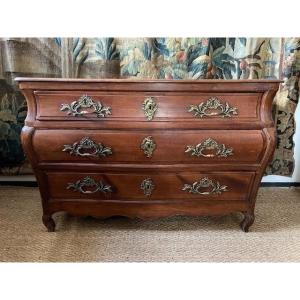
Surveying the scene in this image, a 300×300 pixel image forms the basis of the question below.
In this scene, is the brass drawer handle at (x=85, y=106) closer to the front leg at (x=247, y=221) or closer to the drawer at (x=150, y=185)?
the drawer at (x=150, y=185)

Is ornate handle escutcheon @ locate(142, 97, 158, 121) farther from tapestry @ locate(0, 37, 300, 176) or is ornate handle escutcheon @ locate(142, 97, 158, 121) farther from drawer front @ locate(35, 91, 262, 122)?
tapestry @ locate(0, 37, 300, 176)

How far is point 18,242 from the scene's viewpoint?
1385 mm

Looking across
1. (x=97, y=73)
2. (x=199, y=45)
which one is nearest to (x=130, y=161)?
(x=97, y=73)

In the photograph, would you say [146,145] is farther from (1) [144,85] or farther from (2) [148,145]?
(1) [144,85]

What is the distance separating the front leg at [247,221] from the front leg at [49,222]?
3.04 ft

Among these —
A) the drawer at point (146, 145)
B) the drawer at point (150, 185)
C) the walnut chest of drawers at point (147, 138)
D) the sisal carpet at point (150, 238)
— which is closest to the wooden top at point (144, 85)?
the walnut chest of drawers at point (147, 138)

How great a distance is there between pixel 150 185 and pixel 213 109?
0.42 metres

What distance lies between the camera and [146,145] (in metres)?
1.20

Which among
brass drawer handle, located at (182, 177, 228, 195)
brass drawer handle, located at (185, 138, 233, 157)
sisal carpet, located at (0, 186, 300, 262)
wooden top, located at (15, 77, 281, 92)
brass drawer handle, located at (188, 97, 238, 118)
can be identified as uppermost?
wooden top, located at (15, 77, 281, 92)

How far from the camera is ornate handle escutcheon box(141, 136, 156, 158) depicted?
1.19 metres

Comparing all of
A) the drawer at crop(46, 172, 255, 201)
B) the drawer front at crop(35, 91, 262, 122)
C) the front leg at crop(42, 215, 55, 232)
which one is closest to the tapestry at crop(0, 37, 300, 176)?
the drawer front at crop(35, 91, 262, 122)
